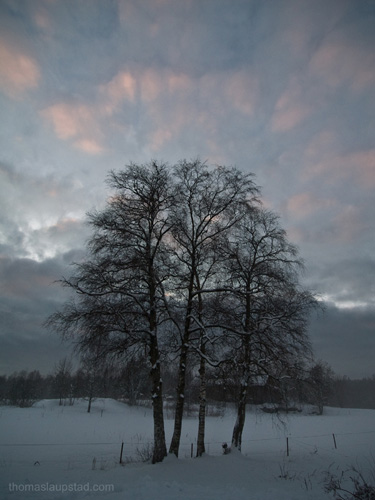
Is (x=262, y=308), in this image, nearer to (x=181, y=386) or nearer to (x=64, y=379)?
(x=181, y=386)

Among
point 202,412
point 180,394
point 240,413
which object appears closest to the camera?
point 180,394

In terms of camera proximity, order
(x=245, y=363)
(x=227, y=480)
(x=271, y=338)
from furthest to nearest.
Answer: (x=271, y=338) < (x=245, y=363) < (x=227, y=480)

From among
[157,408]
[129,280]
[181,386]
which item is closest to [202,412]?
[181,386]

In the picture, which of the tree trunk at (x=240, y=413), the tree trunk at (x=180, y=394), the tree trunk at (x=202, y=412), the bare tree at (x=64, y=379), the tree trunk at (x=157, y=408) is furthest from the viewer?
the bare tree at (x=64, y=379)

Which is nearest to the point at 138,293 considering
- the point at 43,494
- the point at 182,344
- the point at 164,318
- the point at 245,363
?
the point at 164,318

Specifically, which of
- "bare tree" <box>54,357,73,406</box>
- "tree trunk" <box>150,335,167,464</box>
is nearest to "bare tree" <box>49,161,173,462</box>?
"tree trunk" <box>150,335,167,464</box>

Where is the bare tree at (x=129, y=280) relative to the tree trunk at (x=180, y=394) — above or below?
above

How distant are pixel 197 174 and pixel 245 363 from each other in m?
9.56

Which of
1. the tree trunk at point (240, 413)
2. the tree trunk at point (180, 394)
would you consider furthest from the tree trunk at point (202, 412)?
the tree trunk at point (240, 413)

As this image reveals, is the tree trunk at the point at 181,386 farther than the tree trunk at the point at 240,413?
No

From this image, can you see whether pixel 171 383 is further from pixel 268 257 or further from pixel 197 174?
pixel 197 174

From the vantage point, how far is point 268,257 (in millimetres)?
15758

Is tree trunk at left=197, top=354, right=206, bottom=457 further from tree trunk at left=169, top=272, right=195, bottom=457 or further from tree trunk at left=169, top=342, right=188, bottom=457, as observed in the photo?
tree trunk at left=169, top=342, right=188, bottom=457

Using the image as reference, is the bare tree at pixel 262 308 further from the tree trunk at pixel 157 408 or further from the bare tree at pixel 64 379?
the bare tree at pixel 64 379
